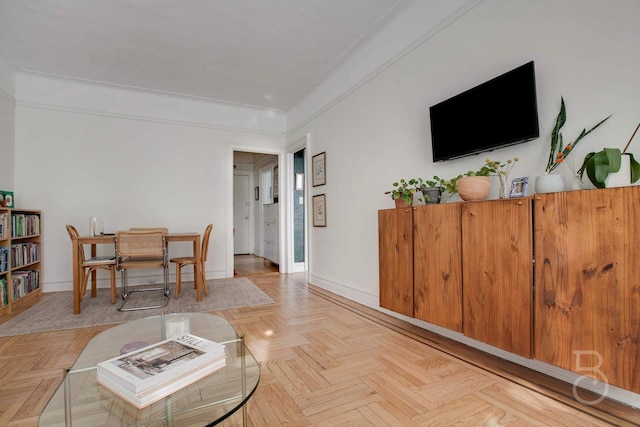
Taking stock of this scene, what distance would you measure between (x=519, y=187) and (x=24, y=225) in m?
4.80

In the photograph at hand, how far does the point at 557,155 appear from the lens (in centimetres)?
159

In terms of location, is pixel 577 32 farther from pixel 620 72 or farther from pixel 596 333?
pixel 596 333

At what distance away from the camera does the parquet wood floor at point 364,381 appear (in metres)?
1.41

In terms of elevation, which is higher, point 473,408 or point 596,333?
point 596,333

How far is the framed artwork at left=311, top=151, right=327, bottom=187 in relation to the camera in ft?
13.5

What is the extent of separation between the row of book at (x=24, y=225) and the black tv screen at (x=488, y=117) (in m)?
A: 4.31

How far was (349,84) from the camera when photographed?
3.58 meters

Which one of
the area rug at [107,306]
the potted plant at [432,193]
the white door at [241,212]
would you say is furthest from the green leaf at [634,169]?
the white door at [241,212]

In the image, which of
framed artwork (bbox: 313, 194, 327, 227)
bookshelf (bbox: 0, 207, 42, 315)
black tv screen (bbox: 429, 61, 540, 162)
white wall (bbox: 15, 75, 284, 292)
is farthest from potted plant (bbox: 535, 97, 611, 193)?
bookshelf (bbox: 0, 207, 42, 315)

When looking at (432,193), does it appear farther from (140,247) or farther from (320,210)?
(140,247)

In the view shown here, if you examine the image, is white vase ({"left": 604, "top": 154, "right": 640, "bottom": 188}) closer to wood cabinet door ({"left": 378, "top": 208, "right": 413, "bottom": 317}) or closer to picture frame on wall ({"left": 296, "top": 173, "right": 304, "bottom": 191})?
wood cabinet door ({"left": 378, "top": 208, "right": 413, "bottom": 317})

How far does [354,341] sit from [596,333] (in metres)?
1.41

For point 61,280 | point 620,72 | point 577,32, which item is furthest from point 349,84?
point 61,280

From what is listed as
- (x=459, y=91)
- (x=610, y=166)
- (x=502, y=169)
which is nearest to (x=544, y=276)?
(x=610, y=166)
